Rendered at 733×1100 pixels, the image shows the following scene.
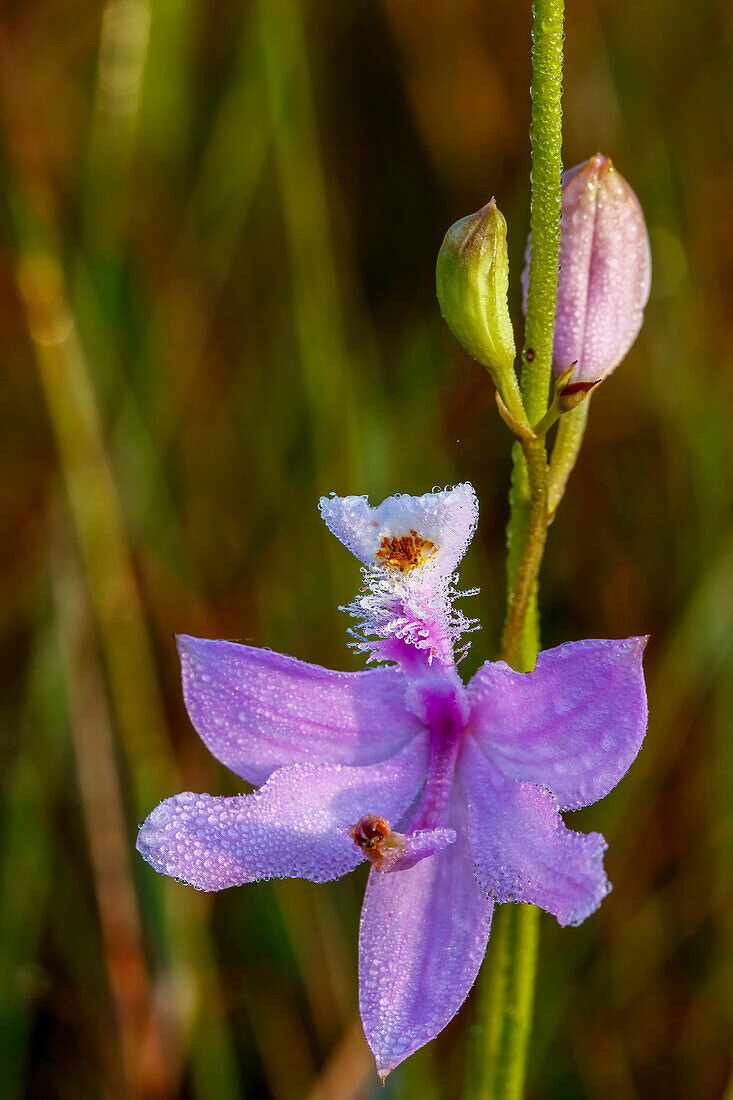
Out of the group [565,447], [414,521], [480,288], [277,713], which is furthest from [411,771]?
[480,288]

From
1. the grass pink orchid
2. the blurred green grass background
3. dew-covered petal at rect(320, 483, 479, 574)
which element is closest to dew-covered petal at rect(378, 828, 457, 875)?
the grass pink orchid

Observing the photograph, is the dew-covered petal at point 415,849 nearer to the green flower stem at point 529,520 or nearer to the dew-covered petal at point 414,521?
the green flower stem at point 529,520

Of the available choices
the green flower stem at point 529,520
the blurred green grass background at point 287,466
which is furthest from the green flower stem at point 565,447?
the blurred green grass background at point 287,466

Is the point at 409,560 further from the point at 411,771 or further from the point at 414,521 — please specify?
the point at 411,771

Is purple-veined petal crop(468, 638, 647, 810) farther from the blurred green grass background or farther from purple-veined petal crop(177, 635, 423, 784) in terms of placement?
the blurred green grass background

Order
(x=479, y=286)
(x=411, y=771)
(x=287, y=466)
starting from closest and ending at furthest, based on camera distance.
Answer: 1. (x=479, y=286)
2. (x=411, y=771)
3. (x=287, y=466)
